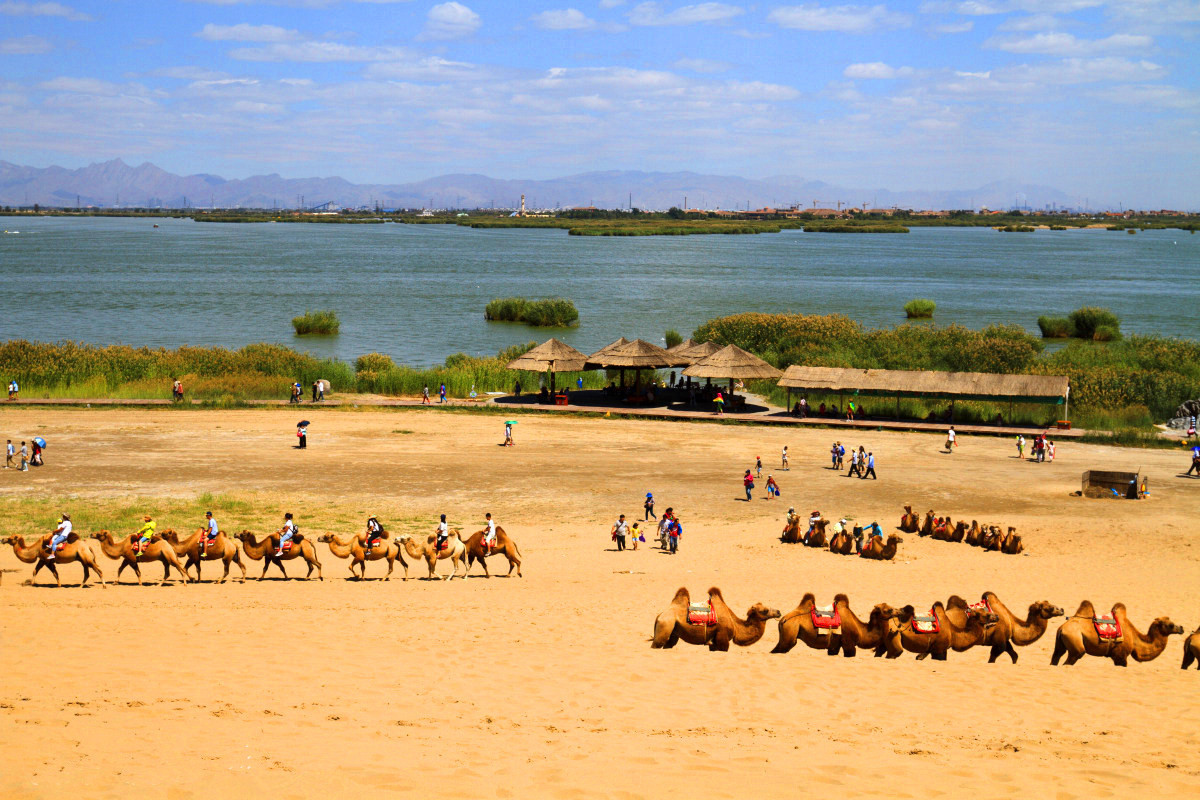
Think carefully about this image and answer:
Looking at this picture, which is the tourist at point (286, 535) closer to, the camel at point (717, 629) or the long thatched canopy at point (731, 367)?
the camel at point (717, 629)

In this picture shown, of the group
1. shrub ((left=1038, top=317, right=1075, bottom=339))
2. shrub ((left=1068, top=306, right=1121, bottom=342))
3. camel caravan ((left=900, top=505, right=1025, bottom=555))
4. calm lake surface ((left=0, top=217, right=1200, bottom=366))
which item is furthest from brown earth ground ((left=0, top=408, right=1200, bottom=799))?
shrub ((left=1038, top=317, right=1075, bottom=339))

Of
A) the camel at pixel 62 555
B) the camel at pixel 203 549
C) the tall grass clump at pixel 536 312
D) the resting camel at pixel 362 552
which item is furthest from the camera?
the tall grass clump at pixel 536 312

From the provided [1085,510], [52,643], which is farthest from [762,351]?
[52,643]

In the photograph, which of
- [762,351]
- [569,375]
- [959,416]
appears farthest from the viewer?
[762,351]

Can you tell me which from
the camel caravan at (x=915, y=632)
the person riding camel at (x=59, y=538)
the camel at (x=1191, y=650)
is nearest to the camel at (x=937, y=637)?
the camel caravan at (x=915, y=632)

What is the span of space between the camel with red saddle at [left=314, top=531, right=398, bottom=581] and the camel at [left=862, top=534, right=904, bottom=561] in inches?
349

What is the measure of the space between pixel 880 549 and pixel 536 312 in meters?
51.0

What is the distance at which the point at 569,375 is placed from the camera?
4294cm

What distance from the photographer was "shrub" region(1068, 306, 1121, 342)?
195ft

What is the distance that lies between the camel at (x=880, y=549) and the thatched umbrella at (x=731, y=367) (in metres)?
16.5

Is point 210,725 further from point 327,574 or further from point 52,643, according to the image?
point 327,574

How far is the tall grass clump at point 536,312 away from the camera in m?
67.5

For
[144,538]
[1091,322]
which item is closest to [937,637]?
[144,538]

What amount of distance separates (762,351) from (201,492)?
3066 cm
